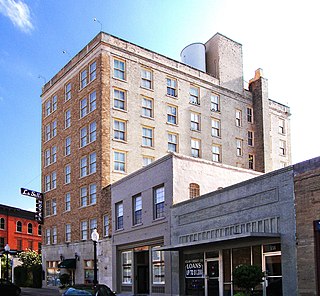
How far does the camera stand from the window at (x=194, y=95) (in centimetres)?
4681

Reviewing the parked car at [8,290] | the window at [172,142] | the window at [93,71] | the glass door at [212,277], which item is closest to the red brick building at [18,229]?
the window at [93,71]

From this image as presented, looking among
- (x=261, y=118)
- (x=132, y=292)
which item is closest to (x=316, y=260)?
(x=132, y=292)

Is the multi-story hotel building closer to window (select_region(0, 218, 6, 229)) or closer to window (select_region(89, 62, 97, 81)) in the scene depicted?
window (select_region(89, 62, 97, 81))

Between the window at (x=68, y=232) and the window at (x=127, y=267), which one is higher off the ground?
the window at (x=68, y=232)

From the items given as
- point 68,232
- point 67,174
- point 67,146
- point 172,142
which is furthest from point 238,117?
point 68,232

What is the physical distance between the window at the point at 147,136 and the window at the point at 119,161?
2.43 metres

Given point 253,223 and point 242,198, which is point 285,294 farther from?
point 242,198

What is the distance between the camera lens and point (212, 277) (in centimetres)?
2398

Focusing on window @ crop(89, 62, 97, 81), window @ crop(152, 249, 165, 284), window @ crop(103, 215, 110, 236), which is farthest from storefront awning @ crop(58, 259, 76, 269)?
window @ crop(89, 62, 97, 81)

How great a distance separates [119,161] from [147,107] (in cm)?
578

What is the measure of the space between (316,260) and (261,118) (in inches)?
1376

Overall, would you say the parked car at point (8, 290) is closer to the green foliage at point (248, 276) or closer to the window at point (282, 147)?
the green foliage at point (248, 276)

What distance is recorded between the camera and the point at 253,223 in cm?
2108

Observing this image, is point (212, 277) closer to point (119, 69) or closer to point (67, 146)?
point (119, 69)
